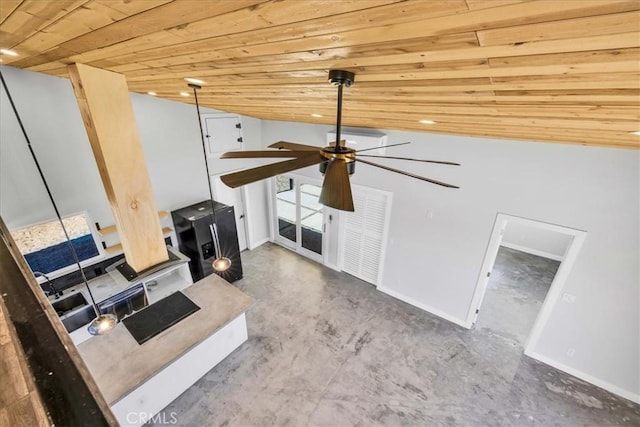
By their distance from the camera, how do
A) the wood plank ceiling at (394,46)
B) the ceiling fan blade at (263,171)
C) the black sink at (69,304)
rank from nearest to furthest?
the wood plank ceiling at (394,46), the ceiling fan blade at (263,171), the black sink at (69,304)

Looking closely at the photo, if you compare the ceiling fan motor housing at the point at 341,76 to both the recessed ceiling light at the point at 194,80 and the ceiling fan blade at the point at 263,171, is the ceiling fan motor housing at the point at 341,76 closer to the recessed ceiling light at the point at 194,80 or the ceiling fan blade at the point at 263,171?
the ceiling fan blade at the point at 263,171

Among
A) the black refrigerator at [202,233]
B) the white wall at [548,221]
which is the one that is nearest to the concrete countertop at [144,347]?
the black refrigerator at [202,233]

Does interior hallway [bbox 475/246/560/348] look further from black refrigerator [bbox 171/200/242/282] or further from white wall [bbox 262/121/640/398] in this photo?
black refrigerator [bbox 171/200/242/282]

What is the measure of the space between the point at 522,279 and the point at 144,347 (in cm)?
629

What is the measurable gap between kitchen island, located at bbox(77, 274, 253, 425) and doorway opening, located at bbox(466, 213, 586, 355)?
134 inches

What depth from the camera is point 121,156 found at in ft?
7.33

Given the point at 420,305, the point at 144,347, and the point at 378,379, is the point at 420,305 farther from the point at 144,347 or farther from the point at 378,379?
the point at 144,347

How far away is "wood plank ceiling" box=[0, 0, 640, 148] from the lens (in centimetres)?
77

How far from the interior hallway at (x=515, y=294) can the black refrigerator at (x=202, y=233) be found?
4.30 metres

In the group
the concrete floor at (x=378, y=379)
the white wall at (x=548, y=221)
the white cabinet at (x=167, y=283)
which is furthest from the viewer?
the white cabinet at (x=167, y=283)

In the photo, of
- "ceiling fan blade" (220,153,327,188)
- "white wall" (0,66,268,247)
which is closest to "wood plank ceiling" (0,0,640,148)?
"ceiling fan blade" (220,153,327,188)

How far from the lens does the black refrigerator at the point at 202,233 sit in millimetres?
4254

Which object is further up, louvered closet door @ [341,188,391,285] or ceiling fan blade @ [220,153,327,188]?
ceiling fan blade @ [220,153,327,188]

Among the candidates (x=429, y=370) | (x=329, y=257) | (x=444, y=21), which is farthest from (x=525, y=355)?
(x=444, y=21)
